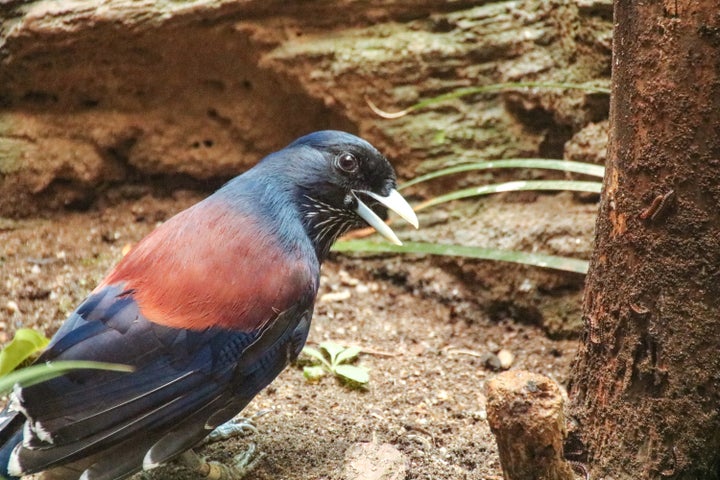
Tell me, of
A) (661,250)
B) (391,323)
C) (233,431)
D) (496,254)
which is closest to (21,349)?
(233,431)

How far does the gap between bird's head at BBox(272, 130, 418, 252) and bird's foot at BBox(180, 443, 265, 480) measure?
92cm

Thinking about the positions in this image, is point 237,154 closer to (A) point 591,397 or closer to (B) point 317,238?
(B) point 317,238

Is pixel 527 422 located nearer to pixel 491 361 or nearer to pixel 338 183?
pixel 338 183

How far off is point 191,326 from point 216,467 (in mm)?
621

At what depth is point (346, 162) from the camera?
3.37 meters

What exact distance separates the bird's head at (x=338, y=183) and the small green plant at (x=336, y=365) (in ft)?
2.02

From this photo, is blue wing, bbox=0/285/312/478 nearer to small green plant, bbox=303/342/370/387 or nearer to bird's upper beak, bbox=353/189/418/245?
bird's upper beak, bbox=353/189/418/245

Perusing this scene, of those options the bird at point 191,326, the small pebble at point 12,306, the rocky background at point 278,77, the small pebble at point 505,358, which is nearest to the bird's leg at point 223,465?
the bird at point 191,326

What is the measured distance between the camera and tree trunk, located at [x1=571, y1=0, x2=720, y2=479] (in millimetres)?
2473

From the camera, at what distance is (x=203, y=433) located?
274cm

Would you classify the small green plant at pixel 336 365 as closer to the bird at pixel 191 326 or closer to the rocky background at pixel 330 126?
the rocky background at pixel 330 126

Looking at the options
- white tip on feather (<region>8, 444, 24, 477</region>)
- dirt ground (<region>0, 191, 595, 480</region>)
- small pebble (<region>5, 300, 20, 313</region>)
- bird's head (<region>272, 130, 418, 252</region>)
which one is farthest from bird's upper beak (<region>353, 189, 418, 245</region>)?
small pebble (<region>5, 300, 20, 313</region>)

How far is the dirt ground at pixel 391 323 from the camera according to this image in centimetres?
322

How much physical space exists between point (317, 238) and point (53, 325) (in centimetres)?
162
